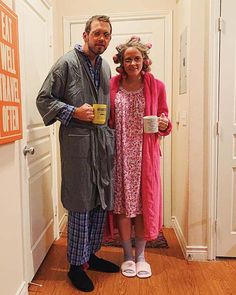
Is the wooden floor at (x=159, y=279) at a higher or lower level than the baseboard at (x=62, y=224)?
lower

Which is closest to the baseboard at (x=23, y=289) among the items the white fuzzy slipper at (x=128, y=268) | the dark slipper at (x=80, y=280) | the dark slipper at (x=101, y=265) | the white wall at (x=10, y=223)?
the white wall at (x=10, y=223)

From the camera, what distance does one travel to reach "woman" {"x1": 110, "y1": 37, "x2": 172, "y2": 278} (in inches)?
80.8

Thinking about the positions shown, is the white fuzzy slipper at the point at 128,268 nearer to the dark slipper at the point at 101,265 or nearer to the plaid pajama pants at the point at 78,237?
the dark slipper at the point at 101,265

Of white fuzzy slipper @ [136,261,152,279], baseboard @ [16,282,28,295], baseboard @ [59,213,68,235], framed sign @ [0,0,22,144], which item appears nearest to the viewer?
framed sign @ [0,0,22,144]

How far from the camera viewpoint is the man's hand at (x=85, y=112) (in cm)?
183

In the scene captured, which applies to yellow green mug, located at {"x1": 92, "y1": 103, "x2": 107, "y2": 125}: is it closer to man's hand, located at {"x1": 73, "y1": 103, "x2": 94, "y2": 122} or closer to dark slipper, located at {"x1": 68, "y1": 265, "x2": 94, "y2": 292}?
man's hand, located at {"x1": 73, "y1": 103, "x2": 94, "y2": 122}

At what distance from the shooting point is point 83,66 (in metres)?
1.93

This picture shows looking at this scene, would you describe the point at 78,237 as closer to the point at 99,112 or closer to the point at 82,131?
the point at 82,131

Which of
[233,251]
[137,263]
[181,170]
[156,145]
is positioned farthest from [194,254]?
[156,145]

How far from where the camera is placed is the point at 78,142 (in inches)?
75.4

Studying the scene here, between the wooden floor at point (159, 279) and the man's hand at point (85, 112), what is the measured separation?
108 centimetres

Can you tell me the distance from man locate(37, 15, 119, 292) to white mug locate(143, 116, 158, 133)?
9.5 inches

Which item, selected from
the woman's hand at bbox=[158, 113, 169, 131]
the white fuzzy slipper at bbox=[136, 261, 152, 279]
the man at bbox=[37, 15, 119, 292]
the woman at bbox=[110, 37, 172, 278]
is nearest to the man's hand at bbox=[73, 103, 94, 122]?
the man at bbox=[37, 15, 119, 292]

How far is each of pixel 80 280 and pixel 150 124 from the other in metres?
1.08
